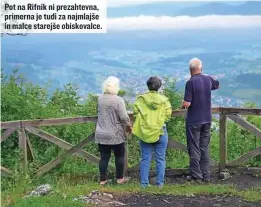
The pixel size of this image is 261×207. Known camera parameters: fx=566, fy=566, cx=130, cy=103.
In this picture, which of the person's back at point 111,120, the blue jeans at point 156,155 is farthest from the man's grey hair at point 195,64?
the person's back at point 111,120

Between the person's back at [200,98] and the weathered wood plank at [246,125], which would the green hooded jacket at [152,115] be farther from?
the weathered wood plank at [246,125]

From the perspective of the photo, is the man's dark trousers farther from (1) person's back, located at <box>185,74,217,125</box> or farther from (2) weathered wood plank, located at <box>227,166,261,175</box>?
(2) weathered wood plank, located at <box>227,166,261,175</box>

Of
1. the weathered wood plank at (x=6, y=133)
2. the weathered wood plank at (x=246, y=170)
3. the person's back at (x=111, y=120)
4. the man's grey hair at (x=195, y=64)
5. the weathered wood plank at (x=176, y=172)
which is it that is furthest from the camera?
the weathered wood plank at (x=176, y=172)

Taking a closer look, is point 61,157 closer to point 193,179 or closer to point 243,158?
point 193,179

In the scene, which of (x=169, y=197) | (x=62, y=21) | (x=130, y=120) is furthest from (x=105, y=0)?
(x=169, y=197)

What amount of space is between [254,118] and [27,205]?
6.45 metres

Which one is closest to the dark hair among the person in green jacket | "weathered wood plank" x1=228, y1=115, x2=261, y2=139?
the person in green jacket

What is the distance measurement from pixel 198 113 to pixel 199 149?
2.01ft

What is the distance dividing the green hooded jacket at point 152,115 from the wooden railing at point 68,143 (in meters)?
0.89

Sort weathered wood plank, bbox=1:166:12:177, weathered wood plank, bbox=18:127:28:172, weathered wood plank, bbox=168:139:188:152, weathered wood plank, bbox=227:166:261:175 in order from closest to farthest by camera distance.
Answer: weathered wood plank, bbox=1:166:12:177
weathered wood plank, bbox=18:127:28:172
weathered wood plank, bbox=168:139:188:152
weathered wood plank, bbox=227:166:261:175

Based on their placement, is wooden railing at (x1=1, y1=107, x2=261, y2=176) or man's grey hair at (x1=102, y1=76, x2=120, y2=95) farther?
wooden railing at (x1=1, y1=107, x2=261, y2=176)

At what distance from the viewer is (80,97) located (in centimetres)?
1262

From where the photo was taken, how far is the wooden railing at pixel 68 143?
27.7ft

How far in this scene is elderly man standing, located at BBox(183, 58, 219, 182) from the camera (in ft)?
26.7
